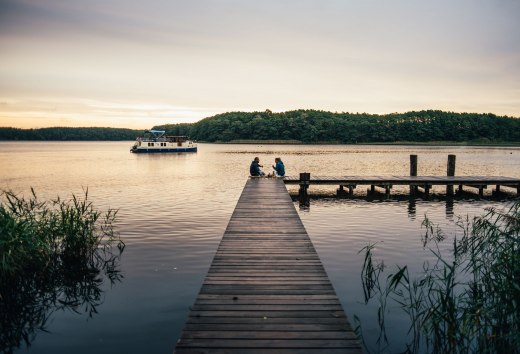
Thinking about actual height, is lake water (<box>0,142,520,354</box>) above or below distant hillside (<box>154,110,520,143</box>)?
below

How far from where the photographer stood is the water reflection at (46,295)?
26.4ft

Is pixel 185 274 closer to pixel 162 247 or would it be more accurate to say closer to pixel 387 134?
pixel 162 247

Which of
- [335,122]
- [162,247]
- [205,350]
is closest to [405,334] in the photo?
[205,350]

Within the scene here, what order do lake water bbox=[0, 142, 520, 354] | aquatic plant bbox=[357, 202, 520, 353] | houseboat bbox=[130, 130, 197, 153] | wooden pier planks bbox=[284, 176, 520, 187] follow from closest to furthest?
aquatic plant bbox=[357, 202, 520, 353], lake water bbox=[0, 142, 520, 354], wooden pier planks bbox=[284, 176, 520, 187], houseboat bbox=[130, 130, 197, 153]

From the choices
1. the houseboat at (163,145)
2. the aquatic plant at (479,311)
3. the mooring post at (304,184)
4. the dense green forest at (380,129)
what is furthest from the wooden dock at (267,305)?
the dense green forest at (380,129)

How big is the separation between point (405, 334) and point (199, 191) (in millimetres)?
21947

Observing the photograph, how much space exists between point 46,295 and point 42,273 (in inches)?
30.0

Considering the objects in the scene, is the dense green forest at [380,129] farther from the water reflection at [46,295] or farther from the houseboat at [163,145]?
the water reflection at [46,295]

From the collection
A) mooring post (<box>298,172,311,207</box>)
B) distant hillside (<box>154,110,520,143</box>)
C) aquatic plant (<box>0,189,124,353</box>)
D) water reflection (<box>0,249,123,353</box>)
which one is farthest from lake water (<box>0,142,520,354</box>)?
distant hillside (<box>154,110,520,143</box>)

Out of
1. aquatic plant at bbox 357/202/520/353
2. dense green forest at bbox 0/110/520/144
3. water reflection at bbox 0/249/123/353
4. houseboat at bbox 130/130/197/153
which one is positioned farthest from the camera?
dense green forest at bbox 0/110/520/144

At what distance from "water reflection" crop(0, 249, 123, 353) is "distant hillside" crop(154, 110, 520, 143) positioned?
444ft

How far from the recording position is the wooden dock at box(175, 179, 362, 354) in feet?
16.7

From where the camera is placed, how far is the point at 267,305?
20.5 feet

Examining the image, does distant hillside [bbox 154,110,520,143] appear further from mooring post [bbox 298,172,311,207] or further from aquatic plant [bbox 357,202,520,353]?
aquatic plant [bbox 357,202,520,353]
